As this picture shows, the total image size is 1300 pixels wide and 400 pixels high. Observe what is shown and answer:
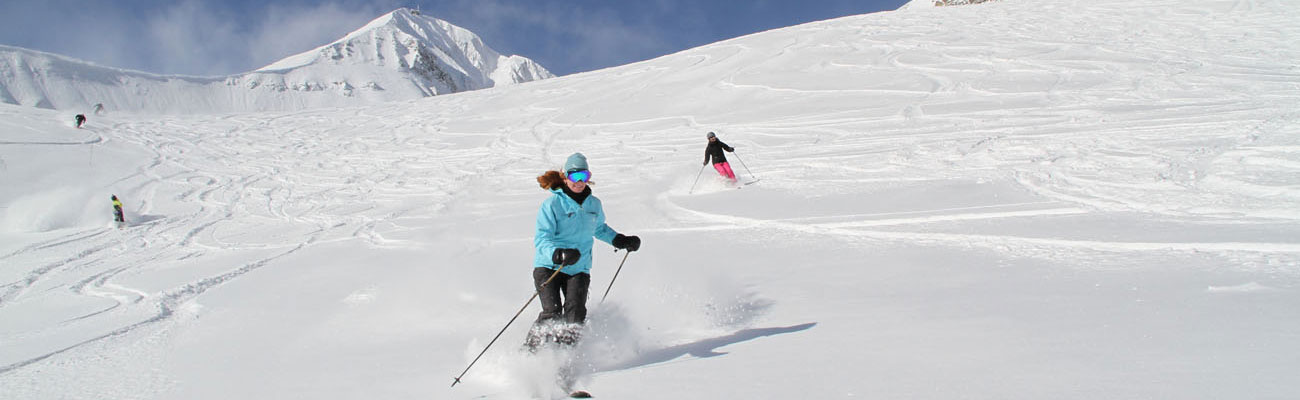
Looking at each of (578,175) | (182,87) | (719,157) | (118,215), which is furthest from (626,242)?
(182,87)

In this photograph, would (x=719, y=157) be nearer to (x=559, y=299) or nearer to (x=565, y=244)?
(x=565, y=244)

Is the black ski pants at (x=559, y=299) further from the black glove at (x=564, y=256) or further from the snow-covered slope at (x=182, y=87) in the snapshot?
the snow-covered slope at (x=182, y=87)

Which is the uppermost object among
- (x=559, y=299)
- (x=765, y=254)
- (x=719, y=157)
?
(x=719, y=157)

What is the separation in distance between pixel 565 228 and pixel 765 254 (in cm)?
293

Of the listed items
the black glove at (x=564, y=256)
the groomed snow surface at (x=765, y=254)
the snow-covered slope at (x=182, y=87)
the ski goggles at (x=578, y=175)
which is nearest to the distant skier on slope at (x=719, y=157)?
the groomed snow surface at (x=765, y=254)

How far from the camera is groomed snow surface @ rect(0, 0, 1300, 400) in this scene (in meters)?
3.18

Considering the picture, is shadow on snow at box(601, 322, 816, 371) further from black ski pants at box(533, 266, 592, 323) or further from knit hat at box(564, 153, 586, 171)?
knit hat at box(564, 153, 586, 171)

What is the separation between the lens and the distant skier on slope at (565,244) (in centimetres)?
363

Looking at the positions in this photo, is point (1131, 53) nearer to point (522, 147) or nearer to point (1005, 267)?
point (522, 147)

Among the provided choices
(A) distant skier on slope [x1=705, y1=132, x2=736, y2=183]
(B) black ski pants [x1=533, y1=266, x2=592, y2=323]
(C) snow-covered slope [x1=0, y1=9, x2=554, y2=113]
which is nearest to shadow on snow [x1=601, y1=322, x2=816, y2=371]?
(B) black ski pants [x1=533, y1=266, x2=592, y2=323]

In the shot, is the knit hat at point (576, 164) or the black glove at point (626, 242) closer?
the knit hat at point (576, 164)

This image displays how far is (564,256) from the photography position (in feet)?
11.1

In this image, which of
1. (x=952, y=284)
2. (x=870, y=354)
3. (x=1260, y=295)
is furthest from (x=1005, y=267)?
(x=870, y=354)

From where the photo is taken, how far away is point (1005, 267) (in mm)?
4777
